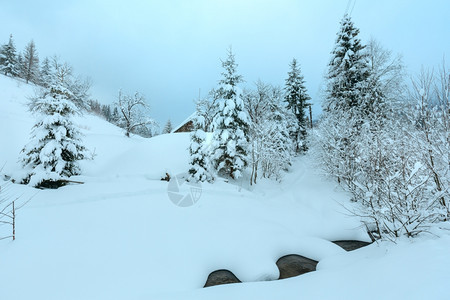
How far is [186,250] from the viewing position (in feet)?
16.1

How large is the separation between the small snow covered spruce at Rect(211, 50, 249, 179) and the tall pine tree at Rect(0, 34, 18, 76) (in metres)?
42.8

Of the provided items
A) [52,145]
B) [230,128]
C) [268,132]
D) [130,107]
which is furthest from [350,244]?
[130,107]

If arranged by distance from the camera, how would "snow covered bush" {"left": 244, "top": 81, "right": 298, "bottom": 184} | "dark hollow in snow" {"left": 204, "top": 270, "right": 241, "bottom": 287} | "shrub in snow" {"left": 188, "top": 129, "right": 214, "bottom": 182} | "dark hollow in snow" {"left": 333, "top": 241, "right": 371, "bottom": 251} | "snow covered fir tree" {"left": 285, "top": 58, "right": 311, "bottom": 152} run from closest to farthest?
"dark hollow in snow" {"left": 204, "top": 270, "right": 241, "bottom": 287} < "dark hollow in snow" {"left": 333, "top": 241, "right": 371, "bottom": 251} < "shrub in snow" {"left": 188, "top": 129, "right": 214, "bottom": 182} < "snow covered bush" {"left": 244, "top": 81, "right": 298, "bottom": 184} < "snow covered fir tree" {"left": 285, "top": 58, "right": 311, "bottom": 152}

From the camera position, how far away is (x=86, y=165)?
12.1 metres

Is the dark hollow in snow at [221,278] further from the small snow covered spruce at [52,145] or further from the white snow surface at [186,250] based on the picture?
the small snow covered spruce at [52,145]

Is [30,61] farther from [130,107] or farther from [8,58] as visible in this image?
[130,107]

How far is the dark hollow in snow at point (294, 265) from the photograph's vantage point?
16.4 ft

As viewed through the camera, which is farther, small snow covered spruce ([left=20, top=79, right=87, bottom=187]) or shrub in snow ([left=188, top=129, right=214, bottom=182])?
shrub in snow ([left=188, top=129, right=214, bottom=182])

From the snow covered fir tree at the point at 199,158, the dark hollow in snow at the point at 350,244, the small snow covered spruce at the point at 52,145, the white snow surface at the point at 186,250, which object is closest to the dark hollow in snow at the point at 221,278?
the white snow surface at the point at 186,250

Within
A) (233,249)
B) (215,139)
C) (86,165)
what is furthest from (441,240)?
(86,165)

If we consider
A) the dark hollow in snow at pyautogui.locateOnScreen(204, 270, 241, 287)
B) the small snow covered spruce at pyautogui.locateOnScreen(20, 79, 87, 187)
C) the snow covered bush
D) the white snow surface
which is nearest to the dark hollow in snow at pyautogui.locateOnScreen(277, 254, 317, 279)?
the white snow surface

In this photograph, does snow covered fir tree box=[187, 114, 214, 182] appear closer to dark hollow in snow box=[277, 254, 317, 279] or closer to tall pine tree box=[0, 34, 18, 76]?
dark hollow in snow box=[277, 254, 317, 279]

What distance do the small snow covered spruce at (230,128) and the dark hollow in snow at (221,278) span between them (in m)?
8.24

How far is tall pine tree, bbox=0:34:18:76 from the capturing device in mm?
31047
